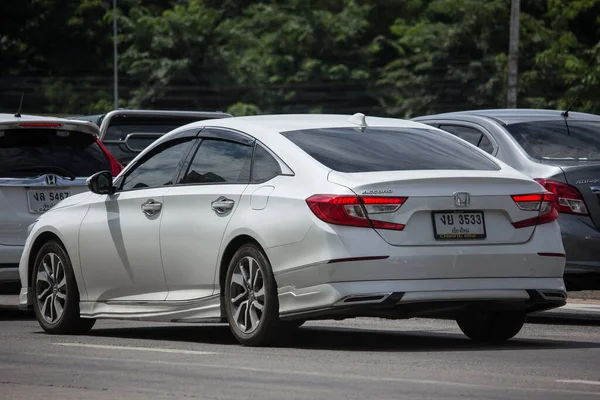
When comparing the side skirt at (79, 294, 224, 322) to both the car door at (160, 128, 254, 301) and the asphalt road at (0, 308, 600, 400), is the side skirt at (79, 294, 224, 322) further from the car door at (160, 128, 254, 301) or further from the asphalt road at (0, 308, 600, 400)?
the asphalt road at (0, 308, 600, 400)

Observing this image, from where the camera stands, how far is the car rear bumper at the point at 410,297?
9.27 m

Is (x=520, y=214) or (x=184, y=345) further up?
(x=520, y=214)

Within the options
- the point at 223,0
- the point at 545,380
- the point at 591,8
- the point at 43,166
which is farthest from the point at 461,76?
the point at 545,380

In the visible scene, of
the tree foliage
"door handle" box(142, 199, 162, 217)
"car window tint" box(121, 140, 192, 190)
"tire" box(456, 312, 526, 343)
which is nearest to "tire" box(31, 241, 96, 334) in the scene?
"car window tint" box(121, 140, 192, 190)

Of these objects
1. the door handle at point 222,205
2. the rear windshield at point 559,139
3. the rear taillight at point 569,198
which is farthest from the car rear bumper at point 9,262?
the rear taillight at point 569,198

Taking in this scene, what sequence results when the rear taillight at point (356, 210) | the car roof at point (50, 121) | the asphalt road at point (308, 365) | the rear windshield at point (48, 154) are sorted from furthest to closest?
1. the car roof at point (50, 121)
2. the rear windshield at point (48, 154)
3. the rear taillight at point (356, 210)
4. the asphalt road at point (308, 365)

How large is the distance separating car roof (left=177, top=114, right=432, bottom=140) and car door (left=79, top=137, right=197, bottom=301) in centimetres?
35

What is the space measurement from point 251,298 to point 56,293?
240 centimetres

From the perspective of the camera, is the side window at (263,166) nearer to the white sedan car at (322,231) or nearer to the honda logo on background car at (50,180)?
the white sedan car at (322,231)

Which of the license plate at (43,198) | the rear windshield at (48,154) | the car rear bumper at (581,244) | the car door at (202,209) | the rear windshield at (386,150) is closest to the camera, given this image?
the rear windshield at (386,150)

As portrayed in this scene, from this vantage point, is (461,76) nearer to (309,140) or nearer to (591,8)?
(591,8)

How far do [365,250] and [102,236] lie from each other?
259 cm

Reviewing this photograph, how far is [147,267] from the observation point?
35.2ft

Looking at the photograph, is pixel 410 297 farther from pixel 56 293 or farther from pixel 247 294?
pixel 56 293
